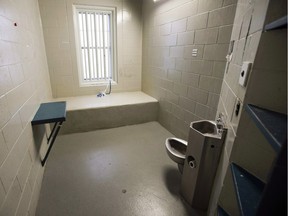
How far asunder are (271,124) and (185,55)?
1.90 meters

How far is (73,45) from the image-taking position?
10.1ft

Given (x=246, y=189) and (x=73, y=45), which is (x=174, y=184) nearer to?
(x=246, y=189)

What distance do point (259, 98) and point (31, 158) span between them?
178 cm

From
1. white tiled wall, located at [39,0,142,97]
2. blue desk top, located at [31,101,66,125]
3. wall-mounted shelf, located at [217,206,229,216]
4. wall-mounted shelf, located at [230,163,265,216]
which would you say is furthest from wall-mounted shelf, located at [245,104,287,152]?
white tiled wall, located at [39,0,142,97]

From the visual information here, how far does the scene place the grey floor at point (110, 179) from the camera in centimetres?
147

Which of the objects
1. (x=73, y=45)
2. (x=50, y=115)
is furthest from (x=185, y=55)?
(x=73, y=45)

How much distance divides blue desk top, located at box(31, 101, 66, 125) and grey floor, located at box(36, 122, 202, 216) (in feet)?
2.22

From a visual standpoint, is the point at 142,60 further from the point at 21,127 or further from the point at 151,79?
the point at 21,127

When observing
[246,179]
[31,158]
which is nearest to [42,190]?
[31,158]

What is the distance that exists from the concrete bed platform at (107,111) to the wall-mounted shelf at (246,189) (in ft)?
7.55

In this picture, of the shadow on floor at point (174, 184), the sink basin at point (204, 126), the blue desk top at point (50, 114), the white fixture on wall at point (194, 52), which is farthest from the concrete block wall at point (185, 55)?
the blue desk top at point (50, 114)

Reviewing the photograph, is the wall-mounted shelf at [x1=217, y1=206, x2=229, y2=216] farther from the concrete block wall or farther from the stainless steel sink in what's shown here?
the concrete block wall

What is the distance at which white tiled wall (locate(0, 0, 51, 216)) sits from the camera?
96 centimetres

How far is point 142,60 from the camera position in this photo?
3.64m
